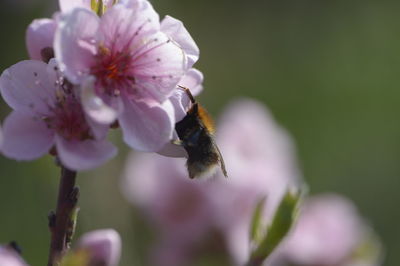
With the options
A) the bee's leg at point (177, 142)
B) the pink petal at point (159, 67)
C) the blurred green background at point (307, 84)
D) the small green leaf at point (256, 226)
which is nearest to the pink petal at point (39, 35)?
the pink petal at point (159, 67)

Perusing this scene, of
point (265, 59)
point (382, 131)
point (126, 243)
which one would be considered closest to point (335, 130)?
point (382, 131)

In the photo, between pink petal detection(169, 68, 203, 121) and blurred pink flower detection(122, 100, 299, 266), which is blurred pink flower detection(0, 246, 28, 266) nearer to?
pink petal detection(169, 68, 203, 121)

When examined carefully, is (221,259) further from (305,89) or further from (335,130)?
(305,89)

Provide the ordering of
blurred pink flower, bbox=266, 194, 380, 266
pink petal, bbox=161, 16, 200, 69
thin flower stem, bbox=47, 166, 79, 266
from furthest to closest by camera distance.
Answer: blurred pink flower, bbox=266, 194, 380, 266 < pink petal, bbox=161, 16, 200, 69 < thin flower stem, bbox=47, 166, 79, 266

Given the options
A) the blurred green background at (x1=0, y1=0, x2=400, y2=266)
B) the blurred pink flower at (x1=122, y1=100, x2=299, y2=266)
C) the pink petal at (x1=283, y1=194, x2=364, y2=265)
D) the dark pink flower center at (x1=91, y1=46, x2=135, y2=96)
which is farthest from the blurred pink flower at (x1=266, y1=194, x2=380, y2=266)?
the dark pink flower center at (x1=91, y1=46, x2=135, y2=96)

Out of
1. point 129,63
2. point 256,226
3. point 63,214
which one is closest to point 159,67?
point 129,63
